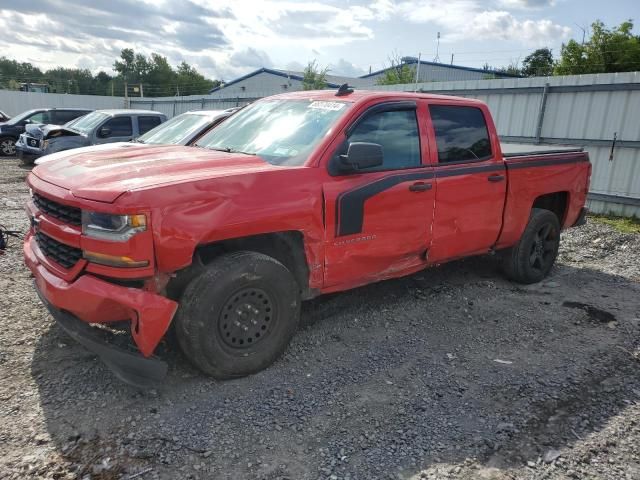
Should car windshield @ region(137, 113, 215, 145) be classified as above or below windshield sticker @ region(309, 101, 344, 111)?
below

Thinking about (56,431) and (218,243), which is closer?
(56,431)

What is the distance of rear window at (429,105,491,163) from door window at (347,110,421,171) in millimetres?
291

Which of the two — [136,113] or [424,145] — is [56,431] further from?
[136,113]

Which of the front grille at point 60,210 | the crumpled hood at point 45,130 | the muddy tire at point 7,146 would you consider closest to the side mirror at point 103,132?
the crumpled hood at point 45,130

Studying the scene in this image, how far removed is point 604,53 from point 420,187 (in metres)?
21.4

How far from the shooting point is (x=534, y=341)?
425cm

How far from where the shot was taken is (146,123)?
12.3 meters

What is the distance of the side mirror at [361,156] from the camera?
3.52 metres

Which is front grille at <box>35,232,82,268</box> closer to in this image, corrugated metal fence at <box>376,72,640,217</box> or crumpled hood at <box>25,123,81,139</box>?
corrugated metal fence at <box>376,72,640,217</box>

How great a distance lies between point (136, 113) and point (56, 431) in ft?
35.2

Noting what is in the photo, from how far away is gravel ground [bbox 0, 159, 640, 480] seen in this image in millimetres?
2684

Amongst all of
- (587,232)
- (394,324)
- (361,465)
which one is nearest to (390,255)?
(394,324)

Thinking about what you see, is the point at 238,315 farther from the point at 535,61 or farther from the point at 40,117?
the point at 535,61

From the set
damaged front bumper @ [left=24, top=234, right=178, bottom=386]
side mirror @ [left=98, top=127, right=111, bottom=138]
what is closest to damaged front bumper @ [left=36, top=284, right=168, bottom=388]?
damaged front bumper @ [left=24, top=234, right=178, bottom=386]
